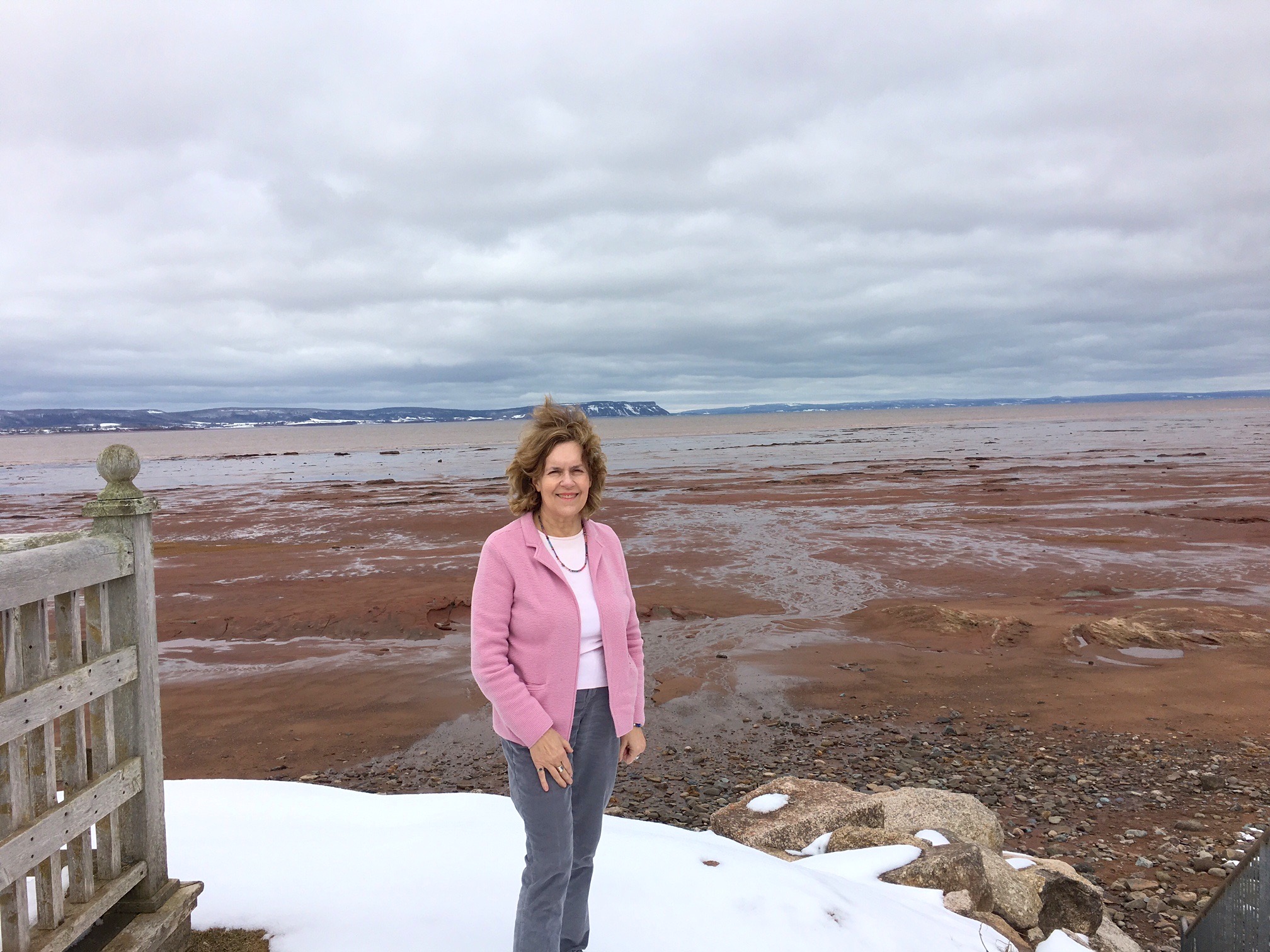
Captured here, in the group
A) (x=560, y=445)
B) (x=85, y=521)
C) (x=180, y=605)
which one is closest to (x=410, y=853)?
(x=560, y=445)

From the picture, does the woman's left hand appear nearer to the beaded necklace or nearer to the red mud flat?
the beaded necklace

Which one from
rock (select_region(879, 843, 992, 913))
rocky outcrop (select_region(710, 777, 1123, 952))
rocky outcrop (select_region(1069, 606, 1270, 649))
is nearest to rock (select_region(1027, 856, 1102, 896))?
rocky outcrop (select_region(710, 777, 1123, 952))

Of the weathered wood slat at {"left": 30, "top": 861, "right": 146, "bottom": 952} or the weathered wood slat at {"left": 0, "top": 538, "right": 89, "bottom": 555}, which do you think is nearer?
the weathered wood slat at {"left": 0, "top": 538, "right": 89, "bottom": 555}

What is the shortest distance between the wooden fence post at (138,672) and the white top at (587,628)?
1.59 metres

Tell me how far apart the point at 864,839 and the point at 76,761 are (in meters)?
4.43

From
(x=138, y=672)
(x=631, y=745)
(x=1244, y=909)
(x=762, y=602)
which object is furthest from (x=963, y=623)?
(x=138, y=672)

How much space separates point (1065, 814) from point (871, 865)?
2.38 metres

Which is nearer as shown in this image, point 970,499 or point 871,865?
point 871,865

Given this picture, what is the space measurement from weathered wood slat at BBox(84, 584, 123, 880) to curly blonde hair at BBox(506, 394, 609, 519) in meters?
1.58

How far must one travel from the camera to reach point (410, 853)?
3996 millimetres

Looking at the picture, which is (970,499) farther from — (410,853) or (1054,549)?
(410,853)

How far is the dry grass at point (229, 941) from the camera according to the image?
3.18m

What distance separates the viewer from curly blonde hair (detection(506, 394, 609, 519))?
2.84 m

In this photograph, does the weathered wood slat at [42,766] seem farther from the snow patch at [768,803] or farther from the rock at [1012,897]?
the rock at [1012,897]
